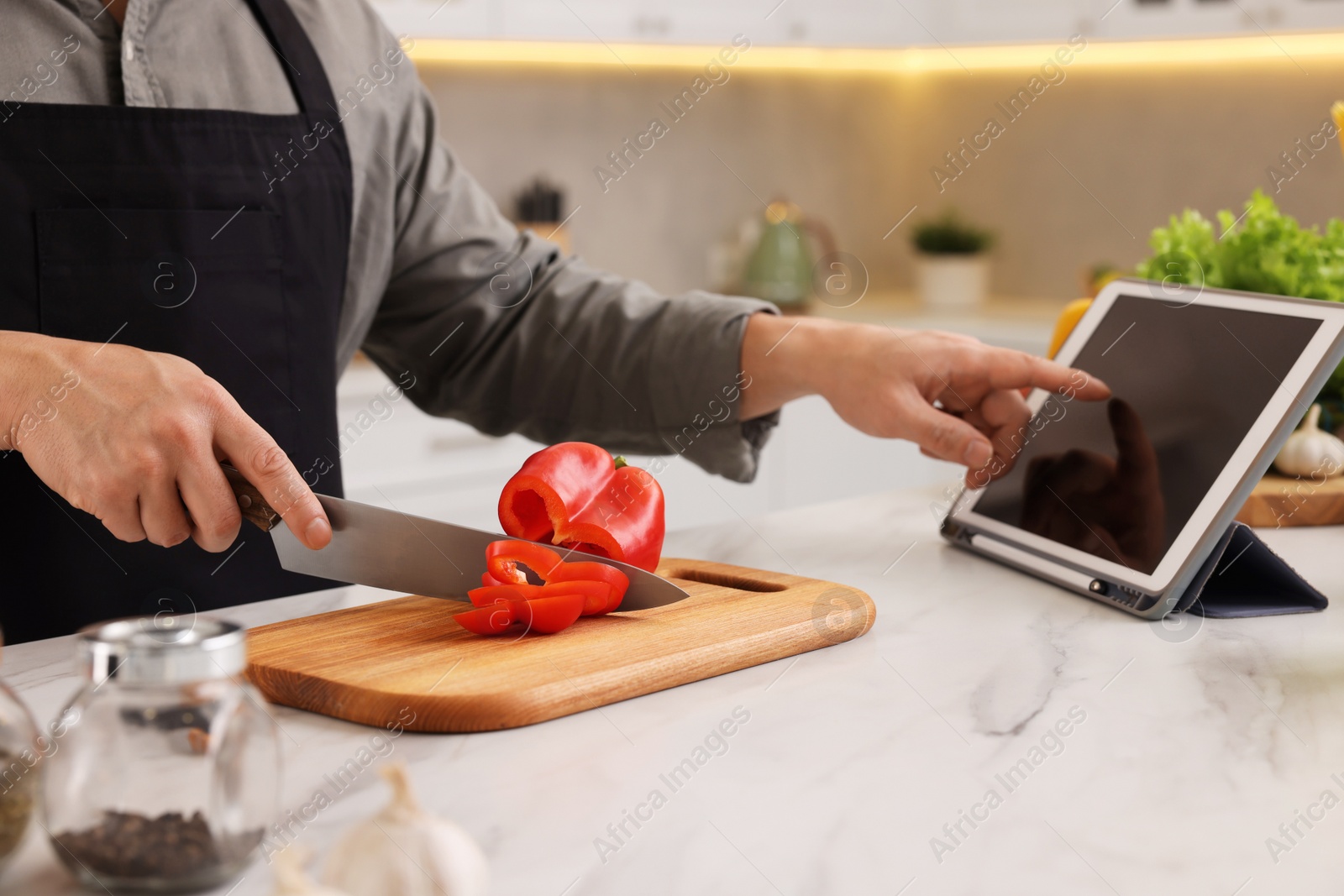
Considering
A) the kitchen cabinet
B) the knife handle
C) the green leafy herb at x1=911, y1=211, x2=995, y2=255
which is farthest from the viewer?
the green leafy herb at x1=911, y1=211, x2=995, y2=255

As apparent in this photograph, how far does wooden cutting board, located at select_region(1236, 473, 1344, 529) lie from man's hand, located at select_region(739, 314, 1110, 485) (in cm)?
21

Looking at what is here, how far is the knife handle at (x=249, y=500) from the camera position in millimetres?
803

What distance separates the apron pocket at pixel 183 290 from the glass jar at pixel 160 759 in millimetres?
694

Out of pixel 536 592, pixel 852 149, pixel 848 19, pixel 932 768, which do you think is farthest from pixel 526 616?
pixel 852 149

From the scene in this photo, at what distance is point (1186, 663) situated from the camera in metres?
0.81

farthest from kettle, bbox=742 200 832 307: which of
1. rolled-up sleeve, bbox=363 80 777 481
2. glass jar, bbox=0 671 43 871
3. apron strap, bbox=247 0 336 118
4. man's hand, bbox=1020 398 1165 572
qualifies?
glass jar, bbox=0 671 43 871

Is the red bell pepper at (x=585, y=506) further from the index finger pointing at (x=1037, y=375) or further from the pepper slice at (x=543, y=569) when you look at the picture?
the index finger pointing at (x=1037, y=375)

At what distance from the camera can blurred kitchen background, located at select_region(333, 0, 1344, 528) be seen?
2.64 meters

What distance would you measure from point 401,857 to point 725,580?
0.53 metres

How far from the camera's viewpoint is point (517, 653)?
77 cm

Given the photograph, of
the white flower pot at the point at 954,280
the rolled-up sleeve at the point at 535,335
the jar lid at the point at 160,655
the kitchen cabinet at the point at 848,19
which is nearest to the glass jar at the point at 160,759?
the jar lid at the point at 160,655

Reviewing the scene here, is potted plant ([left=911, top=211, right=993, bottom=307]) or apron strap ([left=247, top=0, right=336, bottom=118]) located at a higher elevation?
apron strap ([left=247, top=0, right=336, bottom=118])

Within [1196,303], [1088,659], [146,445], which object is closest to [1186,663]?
[1088,659]

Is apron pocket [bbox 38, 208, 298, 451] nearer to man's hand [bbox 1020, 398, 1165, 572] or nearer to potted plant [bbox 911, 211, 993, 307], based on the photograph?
man's hand [bbox 1020, 398, 1165, 572]
